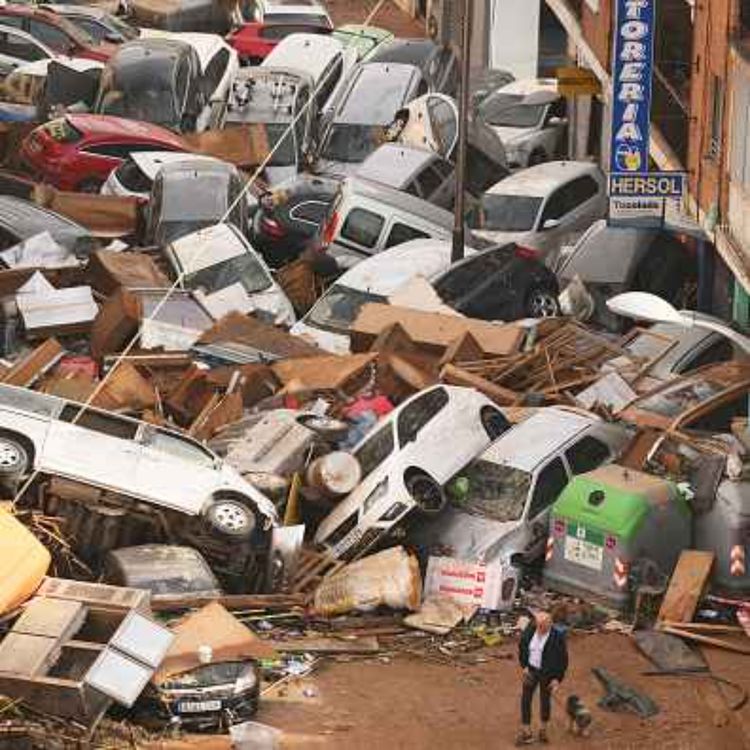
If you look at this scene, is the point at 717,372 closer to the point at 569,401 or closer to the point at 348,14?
the point at 569,401

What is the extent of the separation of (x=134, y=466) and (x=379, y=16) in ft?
130

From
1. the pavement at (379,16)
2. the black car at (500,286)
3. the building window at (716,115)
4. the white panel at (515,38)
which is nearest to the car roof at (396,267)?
the black car at (500,286)

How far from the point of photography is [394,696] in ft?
68.7

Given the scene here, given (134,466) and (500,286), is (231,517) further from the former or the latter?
(500,286)

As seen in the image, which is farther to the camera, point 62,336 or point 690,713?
point 62,336

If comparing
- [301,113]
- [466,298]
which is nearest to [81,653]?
[466,298]

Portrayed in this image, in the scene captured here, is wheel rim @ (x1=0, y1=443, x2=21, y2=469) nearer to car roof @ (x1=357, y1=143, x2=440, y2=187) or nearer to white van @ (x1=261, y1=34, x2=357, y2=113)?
car roof @ (x1=357, y1=143, x2=440, y2=187)

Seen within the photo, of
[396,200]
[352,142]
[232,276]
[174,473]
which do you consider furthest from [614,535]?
[352,142]

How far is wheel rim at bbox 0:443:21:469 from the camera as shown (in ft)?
75.8

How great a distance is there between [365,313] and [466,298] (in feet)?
6.58

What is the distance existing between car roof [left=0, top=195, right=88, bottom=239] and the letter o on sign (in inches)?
295

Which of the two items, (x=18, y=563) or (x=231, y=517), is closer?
(x=18, y=563)

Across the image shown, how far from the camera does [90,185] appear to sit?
125ft

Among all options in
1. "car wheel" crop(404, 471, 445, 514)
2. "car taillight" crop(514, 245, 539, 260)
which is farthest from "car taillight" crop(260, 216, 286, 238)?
"car wheel" crop(404, 471, 445, 514)
